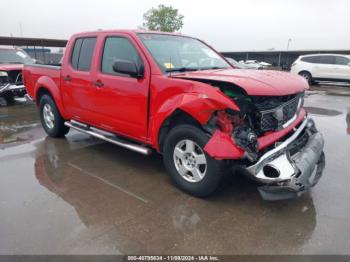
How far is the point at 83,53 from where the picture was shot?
502 centimetres

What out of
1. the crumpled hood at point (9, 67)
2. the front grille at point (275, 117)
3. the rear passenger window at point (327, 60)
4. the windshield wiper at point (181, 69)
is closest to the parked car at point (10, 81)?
the crumpled hood at point (9, 67)

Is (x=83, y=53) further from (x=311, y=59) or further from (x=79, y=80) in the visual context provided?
(x=311, y=59)

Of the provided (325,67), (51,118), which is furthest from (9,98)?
(325,67)

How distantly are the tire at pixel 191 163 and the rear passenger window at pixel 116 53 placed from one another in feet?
3.79

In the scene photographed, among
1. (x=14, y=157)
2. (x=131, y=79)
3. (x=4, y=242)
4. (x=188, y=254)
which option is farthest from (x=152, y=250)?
(x=14, y=157)

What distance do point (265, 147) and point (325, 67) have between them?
52.4 feet

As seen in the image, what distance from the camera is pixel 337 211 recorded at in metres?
3.38

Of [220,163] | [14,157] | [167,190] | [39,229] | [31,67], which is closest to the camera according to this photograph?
[39,229]

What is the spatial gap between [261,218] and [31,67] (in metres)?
5.43

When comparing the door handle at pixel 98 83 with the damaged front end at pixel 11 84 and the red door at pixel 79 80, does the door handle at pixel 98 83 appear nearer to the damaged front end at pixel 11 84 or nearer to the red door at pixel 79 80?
the red door at pixel 79 80

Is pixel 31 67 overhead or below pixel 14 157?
overhead

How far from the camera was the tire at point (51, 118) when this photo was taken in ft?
19.2

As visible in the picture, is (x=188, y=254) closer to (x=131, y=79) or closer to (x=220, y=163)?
(x=220, y=163)

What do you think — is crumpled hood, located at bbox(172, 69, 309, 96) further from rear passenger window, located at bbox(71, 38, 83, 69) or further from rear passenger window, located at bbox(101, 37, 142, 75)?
rear passenger window, located at bbox(71, 38, 83, 69)
